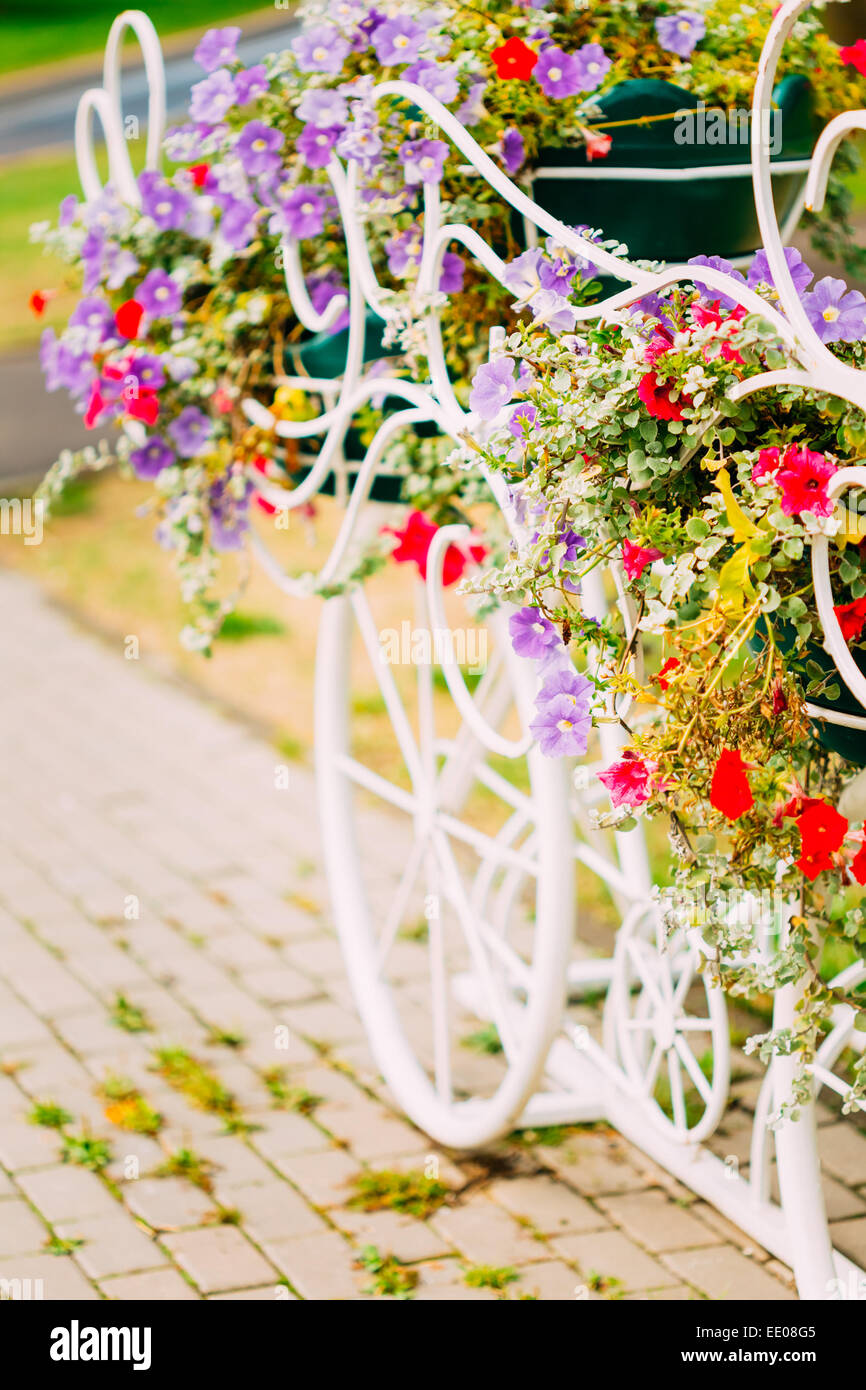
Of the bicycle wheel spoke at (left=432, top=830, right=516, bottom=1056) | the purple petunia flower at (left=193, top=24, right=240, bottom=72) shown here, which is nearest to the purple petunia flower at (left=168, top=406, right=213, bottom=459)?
the purple petunia flower at (left=193, top=24, right=240, bottom=72)

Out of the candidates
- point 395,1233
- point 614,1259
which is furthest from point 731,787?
point 395,1233

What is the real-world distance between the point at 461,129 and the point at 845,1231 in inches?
63.8

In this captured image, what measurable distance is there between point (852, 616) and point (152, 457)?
1.42 metres

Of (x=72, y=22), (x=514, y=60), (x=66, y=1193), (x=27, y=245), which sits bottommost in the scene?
(x=66, y=1193)

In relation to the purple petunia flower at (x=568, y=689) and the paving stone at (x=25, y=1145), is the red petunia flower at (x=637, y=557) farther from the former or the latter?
the paving stone at (x=25, y=1145)

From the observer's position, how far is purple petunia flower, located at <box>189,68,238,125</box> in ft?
7.41

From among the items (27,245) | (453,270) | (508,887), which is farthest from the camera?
(27,245)

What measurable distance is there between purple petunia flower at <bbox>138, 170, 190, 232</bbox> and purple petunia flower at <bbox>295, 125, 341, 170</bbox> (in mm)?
425

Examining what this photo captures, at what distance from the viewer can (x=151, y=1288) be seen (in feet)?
7.24

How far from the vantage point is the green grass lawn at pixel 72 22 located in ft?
70.8

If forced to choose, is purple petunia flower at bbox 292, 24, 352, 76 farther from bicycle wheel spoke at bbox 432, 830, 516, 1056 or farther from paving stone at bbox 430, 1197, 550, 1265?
paving stone at bbox 430, 1197, 550, 1265

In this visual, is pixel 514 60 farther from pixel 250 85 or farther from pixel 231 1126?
pixel 231 1126

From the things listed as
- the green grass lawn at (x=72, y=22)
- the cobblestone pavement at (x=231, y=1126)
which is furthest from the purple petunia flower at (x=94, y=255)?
the green grass lawn at (x=72, y=22)
